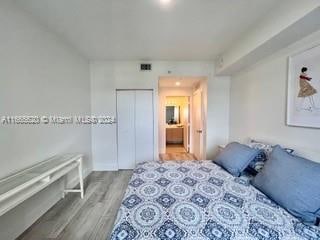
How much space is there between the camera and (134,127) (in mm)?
4156

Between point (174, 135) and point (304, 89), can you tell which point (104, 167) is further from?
point (174, 135)

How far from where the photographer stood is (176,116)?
8.22m

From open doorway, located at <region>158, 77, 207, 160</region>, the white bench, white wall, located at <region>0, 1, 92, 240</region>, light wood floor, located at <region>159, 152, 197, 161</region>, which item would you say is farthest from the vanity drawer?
the white bench

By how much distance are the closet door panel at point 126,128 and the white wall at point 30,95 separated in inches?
45.6

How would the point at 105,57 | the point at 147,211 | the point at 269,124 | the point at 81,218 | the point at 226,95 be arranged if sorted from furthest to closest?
the point at 226,95 < the point at 105,57 < the point at 269,124 < the point at 81,218 < the point at 147,211

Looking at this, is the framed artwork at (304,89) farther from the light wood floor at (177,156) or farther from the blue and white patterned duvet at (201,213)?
the light wood floor at (177,156)

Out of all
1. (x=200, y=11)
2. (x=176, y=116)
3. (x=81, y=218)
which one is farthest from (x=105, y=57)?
(x=176, y=116)

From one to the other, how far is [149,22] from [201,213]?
227cm

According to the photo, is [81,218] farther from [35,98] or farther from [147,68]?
[147,68]

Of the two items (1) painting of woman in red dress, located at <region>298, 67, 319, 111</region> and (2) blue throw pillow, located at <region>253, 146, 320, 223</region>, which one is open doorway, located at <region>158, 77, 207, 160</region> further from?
(2) blue throw pillow, located at <region>253, 146, 320, 223</region>

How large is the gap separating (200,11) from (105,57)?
2.38 m

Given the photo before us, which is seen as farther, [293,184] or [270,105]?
[270,105]

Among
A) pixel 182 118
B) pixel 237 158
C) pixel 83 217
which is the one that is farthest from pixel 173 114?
pixel 83 217

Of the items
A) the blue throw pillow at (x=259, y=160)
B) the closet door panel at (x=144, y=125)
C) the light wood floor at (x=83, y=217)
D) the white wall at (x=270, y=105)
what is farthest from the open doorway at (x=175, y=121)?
the blue throw pillow at (x=259, y=160)
